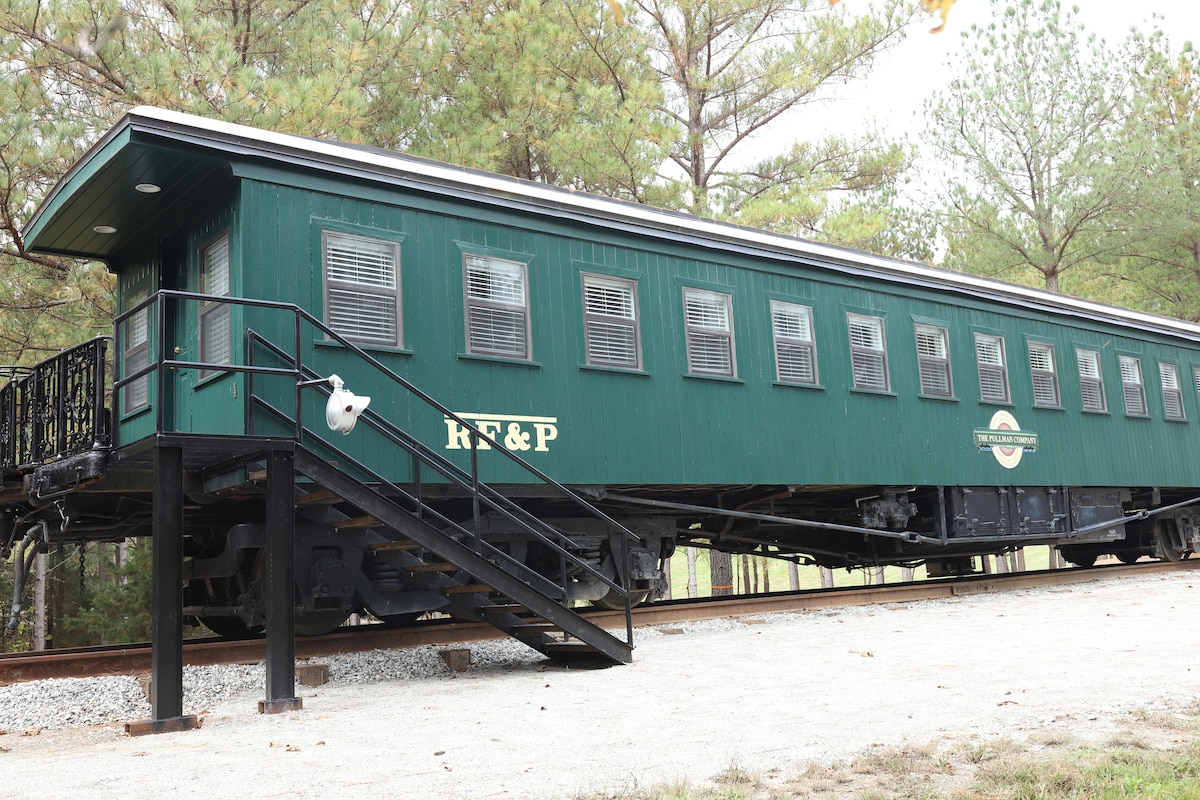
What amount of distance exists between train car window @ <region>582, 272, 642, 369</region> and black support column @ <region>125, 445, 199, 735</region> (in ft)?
13.3

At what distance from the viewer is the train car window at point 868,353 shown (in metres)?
12.8

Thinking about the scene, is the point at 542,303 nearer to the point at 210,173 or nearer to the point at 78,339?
the point at 210,173

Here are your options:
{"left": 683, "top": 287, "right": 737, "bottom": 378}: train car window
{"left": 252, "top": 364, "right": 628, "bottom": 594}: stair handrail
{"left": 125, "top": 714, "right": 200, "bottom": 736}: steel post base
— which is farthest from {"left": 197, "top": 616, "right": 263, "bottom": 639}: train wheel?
{"left": 683, "top": 287, "right": 737, "bottom": 378}: train car window

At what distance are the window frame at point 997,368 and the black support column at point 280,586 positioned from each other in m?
9.63

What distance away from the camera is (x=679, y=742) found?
5527 mm

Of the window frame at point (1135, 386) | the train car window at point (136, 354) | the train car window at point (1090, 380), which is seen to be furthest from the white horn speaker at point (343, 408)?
the window frame at point (1135, 386)

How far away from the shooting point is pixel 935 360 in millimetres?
13781

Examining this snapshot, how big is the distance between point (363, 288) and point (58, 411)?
8.29 ft

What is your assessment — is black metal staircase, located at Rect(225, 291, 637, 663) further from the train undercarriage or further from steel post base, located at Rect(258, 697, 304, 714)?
steel post base, located at Rect(258, 697, 304, 714)

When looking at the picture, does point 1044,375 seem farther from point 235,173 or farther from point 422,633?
point 235,173

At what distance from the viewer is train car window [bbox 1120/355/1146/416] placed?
16.9 meters

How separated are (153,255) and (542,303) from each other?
3.45m

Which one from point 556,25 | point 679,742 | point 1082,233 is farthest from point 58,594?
point 1082,233

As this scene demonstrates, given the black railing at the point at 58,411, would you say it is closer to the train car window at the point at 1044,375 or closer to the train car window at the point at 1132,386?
the train car window at the point at 1044,375
